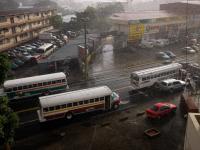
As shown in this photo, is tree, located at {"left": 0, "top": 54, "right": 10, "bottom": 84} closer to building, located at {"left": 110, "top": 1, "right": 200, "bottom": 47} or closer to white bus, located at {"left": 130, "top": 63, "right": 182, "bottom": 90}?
white bus, located at {"left": 130, "top": 63, "right": 182, "bottom": 90}

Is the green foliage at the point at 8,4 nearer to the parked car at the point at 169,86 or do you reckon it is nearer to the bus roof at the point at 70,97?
the parked car at the point at 169,86

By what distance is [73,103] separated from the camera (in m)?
24.7

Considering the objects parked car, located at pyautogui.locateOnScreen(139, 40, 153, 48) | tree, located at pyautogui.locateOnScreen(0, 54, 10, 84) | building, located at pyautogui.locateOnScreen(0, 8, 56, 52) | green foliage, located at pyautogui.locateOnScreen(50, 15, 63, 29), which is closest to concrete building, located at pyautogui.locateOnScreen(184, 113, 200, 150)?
tree, located at pyautogui.locateOnScreen(0, 54, 10, 84)

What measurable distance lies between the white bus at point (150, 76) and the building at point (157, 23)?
23.9 metres

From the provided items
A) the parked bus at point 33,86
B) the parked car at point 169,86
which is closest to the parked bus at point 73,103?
the parked bus at point 33,86

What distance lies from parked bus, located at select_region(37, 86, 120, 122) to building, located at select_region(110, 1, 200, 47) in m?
32.7

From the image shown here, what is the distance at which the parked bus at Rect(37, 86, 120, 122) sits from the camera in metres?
23.9

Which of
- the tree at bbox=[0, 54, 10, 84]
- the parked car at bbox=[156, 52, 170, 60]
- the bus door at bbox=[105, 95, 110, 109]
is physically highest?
the tree at bbox=[0, 54, 10, 84]

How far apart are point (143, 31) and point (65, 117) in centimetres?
3913

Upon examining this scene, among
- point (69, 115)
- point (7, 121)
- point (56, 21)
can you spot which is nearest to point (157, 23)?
point (56, 21)

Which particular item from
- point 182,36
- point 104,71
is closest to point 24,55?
point 104,71

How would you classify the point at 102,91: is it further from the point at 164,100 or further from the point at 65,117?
the point at 164,100

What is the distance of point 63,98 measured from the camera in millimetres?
24469

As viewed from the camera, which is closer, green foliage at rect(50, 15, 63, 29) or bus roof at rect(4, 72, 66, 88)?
bus roof at rect(4, 72, 66, 88)
